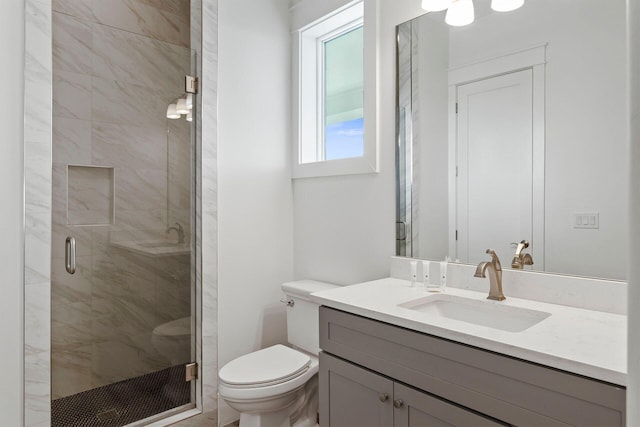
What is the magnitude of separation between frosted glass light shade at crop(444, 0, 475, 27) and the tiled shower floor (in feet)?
7.14

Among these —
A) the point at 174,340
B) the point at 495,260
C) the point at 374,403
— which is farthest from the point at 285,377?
the point at 495,260

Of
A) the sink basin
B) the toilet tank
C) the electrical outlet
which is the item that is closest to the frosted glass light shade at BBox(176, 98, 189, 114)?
the toilet tank

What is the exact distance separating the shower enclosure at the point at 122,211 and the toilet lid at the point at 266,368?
1.39 ft

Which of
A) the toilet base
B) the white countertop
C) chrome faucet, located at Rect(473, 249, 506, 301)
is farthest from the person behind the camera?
the toilet base

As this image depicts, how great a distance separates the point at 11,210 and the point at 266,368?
127 cm

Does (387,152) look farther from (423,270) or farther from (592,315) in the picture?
(592,315)

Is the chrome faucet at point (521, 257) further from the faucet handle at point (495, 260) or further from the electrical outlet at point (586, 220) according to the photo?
the electrical outlet at point (586, 220)

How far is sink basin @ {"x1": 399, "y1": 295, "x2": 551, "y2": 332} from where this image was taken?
1.43 metres

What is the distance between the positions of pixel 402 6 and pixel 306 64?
0.76m

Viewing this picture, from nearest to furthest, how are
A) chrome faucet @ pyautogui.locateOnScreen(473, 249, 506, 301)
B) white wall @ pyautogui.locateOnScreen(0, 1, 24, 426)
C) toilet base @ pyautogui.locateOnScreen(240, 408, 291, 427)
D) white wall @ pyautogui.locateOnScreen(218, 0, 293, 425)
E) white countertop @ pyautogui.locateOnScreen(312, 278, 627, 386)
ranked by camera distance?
white countertop @ pyautogui.locateOnScreen(312, 278, 627, 386), chrome faucet @ pyautogui.locateOnScreen(473, 249, 506, 301), white wall @ pyautogui.locateOnScreen(0, 1, 24, 426), toilet base @ pyautogui.locateOnScreen(240, 408, 291, 427), white wall @ pyautogui.locateOnScreen(218, 0, 293, 425)

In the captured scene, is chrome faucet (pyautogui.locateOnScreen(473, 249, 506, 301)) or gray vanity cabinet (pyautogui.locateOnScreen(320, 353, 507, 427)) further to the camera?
chrome faucet (pyautogui.locateOnScreen(473, 249, 506, 301))

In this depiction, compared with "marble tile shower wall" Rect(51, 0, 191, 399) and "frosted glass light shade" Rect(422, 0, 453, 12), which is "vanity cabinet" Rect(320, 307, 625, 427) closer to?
"marble tile shower wall" Rect(51, 0, 191, 399)

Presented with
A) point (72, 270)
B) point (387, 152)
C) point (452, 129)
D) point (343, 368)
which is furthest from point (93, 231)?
point (452, 129)

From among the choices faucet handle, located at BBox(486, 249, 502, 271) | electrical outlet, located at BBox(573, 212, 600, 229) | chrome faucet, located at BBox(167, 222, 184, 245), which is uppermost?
electrical outlet, located at BBox(573, 212, 600, 229)
